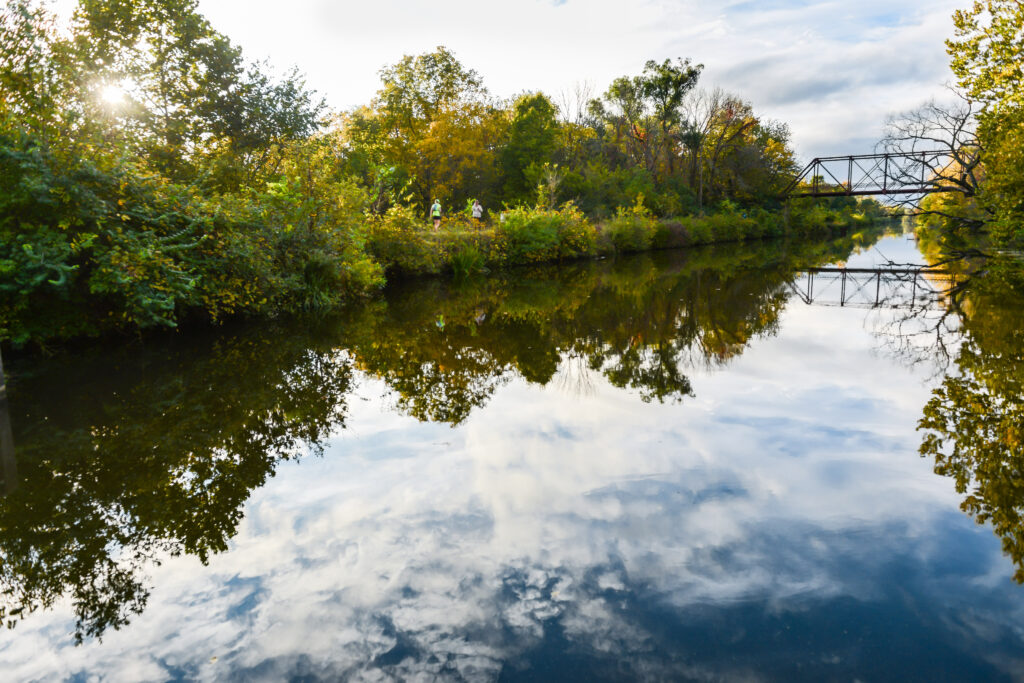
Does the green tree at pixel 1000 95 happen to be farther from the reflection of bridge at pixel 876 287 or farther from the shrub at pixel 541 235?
the shrub at pixel 541 235

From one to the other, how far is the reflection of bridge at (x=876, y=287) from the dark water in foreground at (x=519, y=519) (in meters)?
6.74

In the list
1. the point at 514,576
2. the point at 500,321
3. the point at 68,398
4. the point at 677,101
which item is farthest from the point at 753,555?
the point at 677,101

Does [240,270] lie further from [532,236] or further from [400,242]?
[532,236]

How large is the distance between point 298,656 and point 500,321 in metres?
9.68

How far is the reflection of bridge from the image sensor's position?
49.0 feet

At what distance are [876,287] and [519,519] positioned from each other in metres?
17.9

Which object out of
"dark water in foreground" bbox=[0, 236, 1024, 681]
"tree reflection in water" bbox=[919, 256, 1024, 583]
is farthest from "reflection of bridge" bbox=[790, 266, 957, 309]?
"dark water in foreground" bbox=[0, 236, 1024, 681]

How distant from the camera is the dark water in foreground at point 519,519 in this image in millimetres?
2840

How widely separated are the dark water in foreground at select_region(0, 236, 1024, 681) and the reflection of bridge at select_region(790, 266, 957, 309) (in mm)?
6739

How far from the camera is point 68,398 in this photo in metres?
7.06

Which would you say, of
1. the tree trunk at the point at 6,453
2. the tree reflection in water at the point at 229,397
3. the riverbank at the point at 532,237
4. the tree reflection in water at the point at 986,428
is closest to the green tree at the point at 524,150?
the riverbank at the point at 532,237

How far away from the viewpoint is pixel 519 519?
13.3 ft

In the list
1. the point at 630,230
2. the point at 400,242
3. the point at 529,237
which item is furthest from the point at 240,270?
the point at 630,230

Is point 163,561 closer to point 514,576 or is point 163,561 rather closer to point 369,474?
point 369,474
